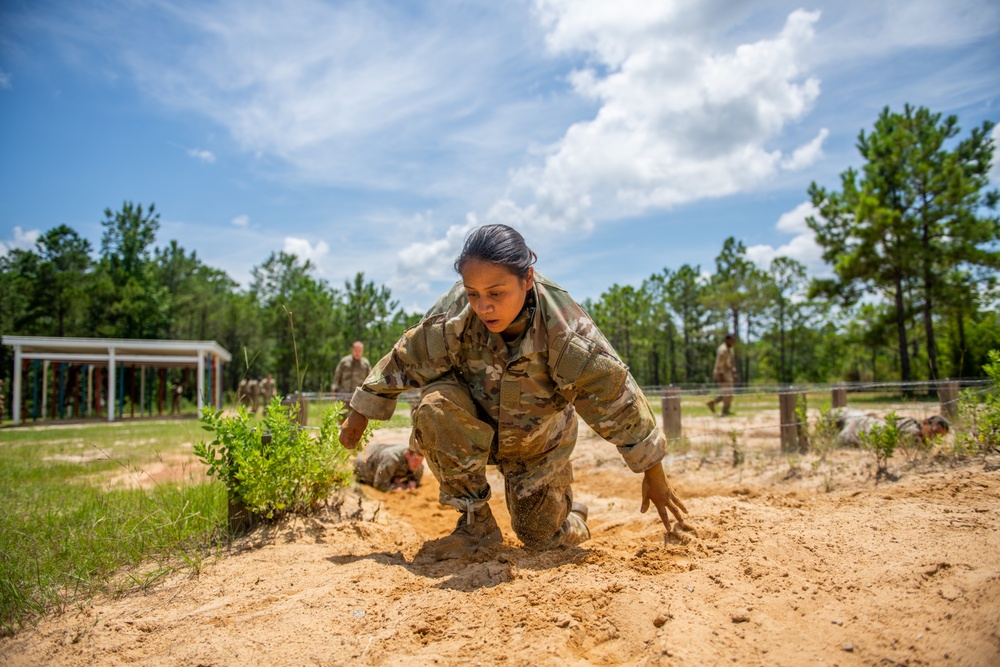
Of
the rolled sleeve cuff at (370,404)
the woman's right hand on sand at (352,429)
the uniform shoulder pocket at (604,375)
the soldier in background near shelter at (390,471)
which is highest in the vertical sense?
the uniform shoulder pocket at (604,375)

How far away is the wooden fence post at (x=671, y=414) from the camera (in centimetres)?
646

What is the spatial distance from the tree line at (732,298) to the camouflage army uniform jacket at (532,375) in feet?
54.5

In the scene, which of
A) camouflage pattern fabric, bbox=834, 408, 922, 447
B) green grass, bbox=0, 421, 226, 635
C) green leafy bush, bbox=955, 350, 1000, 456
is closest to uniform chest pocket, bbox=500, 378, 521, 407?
green grass, bbox=0, 421, 226, 635

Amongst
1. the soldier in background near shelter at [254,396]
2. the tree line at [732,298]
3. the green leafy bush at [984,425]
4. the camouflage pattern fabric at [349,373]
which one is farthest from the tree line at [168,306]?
the green leafy bush at [984,425]

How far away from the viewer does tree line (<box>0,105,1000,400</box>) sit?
1692cm

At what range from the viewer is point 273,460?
3016 millimetres

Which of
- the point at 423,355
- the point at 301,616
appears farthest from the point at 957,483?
the point at 301,616

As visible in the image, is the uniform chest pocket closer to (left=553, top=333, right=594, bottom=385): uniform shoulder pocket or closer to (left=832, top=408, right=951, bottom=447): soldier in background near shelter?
(left=553, top=333, right=594, bottom=385): uniform shoulder pocket

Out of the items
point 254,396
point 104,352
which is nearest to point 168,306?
point 104,352

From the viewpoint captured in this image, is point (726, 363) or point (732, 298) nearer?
point (726, 363)

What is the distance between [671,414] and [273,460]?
4.68 metres

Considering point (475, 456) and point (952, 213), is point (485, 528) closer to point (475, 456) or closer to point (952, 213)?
point (475, 456)

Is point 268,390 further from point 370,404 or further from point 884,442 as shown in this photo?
point 884,442

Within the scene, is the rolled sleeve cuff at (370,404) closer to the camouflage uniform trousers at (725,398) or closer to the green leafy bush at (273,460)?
the green leafy bush at (273,460)
